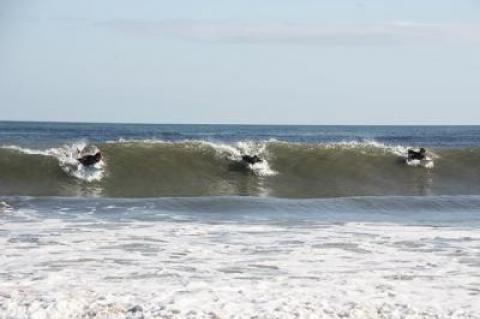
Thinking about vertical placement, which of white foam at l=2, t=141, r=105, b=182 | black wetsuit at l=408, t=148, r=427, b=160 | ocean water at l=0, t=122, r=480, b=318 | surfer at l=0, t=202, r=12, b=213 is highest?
black wetsuit at l=408, t=148, r=427, b=160

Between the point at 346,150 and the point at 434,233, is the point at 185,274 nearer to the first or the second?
the point at 434,233

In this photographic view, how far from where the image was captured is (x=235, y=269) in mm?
7781

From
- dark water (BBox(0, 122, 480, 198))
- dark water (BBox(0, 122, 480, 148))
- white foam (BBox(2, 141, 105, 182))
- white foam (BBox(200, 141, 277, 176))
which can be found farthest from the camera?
dark water (BBox(0, 122, 480, 148))

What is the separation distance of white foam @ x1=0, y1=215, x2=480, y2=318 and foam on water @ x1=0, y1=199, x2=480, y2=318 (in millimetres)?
13

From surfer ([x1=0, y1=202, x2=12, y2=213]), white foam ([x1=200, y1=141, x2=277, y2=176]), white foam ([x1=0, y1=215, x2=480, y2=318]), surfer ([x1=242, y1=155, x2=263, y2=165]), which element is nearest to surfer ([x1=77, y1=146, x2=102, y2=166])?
white foam ([x1=200, y1=141, x2=277, y2=176])

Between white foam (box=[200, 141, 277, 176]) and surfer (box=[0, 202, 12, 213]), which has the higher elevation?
white foam (box=[200, 141, 277, 176])

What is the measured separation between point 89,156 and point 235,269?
1243 cm

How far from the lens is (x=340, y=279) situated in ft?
24.0

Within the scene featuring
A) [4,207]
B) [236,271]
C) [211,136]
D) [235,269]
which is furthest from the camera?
[211,136]

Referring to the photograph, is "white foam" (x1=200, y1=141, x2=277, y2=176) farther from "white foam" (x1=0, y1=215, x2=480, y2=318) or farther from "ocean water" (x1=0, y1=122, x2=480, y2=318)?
"white foam" (x1=0, y1=215, x2=480, y2=318)

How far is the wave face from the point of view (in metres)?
17.8

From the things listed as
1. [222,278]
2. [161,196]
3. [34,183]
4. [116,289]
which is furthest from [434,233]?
[34,183]

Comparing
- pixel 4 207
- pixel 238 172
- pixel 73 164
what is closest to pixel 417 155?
pixel 238 172

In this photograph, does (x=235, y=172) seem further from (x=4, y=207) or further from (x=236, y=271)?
(x=236, y=271)
